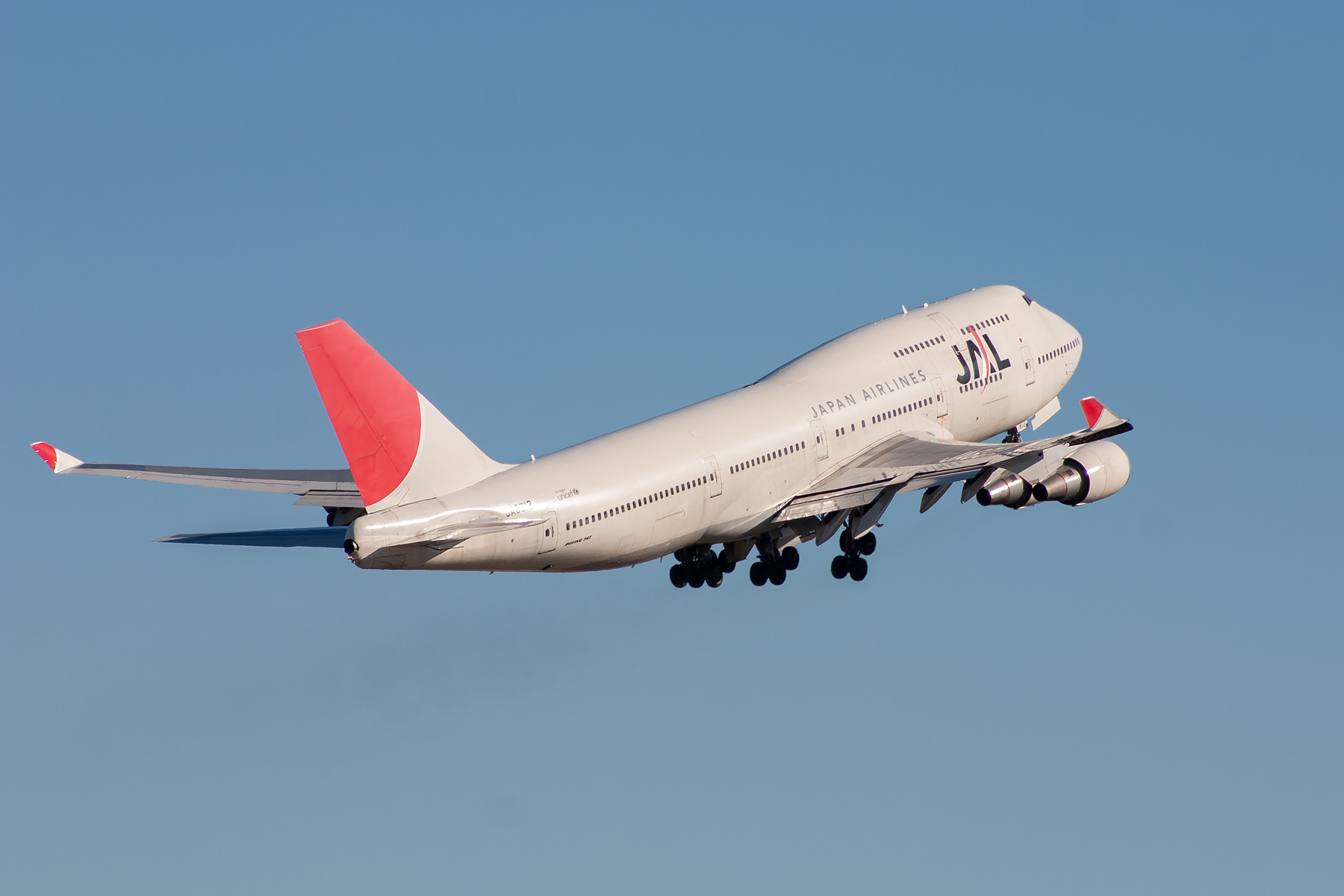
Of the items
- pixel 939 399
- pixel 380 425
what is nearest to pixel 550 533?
pixel 380 425

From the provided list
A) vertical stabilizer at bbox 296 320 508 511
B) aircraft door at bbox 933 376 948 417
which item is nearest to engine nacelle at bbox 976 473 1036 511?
aircraft door at bbox 933 376 948 417

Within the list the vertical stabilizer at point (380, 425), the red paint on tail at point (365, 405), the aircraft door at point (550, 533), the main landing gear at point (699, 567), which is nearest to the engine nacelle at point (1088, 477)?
the main landing gear at point (699, 567)

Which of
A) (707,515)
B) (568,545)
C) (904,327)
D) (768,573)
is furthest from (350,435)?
(904,327)

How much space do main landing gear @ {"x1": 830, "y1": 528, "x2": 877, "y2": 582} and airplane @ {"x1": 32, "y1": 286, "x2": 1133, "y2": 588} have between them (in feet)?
0.15

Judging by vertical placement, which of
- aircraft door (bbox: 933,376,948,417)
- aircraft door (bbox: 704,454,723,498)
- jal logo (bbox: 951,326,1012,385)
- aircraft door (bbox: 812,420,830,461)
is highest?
jal logo (bbox: 951,326,1012,385)

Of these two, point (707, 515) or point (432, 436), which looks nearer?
point (432, 436)

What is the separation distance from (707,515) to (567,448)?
4247 mm

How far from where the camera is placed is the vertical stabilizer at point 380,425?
4700cm

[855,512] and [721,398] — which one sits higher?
[721,398]

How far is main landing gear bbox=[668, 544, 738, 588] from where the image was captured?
190 feet

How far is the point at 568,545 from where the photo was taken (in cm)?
5056

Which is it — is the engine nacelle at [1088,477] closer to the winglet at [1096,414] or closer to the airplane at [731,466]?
the airplane at [731,466]

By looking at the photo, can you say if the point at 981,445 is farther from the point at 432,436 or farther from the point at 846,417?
the point at 432,436

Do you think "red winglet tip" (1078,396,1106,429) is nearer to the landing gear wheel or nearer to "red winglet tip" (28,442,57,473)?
the landing gear wheel
